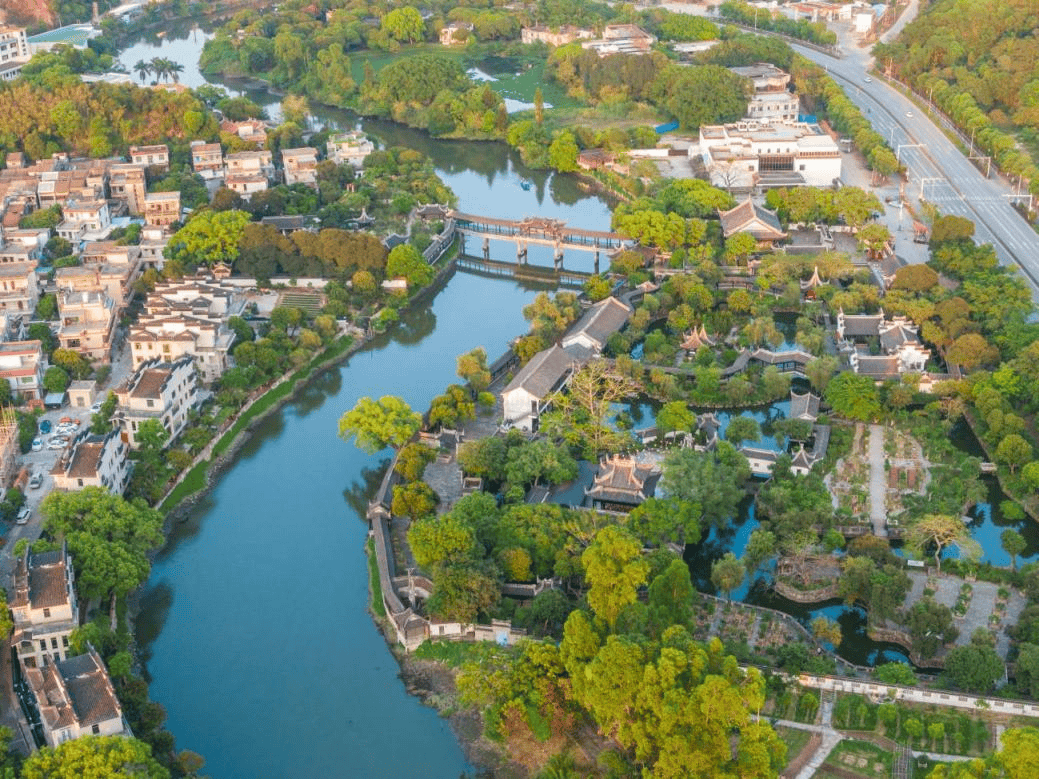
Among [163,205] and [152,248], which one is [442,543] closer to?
[152,248]

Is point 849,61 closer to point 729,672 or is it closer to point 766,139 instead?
point 766,139

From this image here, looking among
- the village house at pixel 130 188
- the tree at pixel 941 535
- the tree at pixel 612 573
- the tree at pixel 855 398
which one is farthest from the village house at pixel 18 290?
the tree at pixel 941 535

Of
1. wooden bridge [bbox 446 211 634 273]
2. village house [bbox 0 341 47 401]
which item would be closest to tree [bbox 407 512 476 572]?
village house [bbox 0 341 47 401]

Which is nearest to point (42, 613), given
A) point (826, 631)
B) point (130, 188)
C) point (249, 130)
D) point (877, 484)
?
point (826, 631)

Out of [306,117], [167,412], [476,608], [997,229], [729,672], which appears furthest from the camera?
[306,117]

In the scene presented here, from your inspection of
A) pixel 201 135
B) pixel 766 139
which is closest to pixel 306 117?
pixel 201 135

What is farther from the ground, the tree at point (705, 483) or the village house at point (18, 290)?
the tree at point (705, 483)

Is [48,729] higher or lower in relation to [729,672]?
lower

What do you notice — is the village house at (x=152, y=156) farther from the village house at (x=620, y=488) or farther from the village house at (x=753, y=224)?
the village house at (x=620, y=488)
